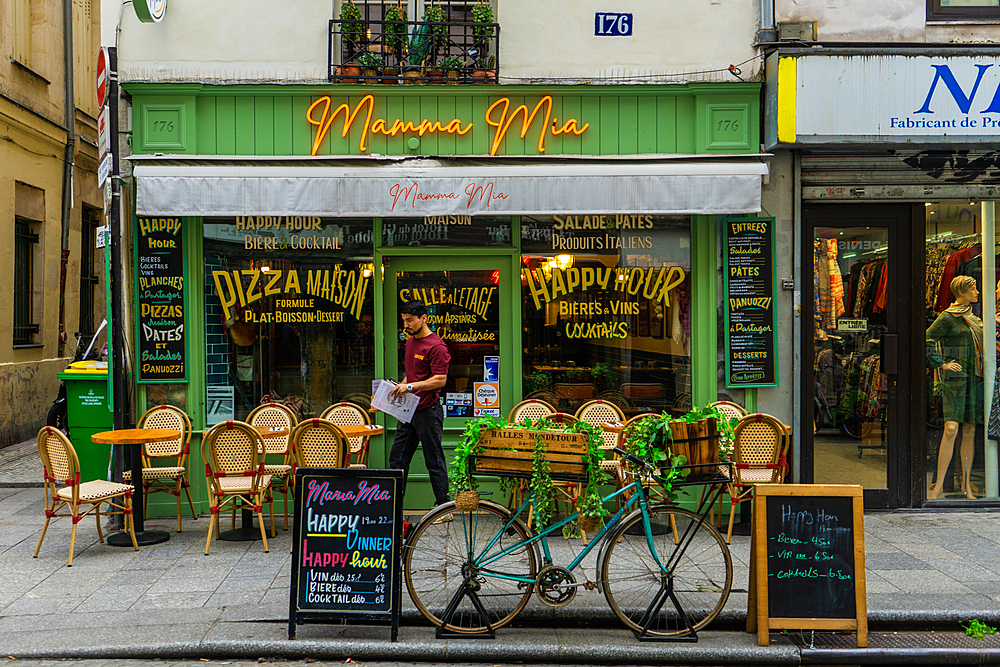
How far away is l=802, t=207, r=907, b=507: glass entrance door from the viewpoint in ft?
25.7

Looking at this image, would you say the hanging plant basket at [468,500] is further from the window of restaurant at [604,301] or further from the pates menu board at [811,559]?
the window of restaurant at [604,301]

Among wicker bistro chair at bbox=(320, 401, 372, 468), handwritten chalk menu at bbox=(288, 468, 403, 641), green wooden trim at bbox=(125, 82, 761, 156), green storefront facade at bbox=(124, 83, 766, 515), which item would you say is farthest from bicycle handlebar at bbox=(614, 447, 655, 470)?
green wooden trim at bbox=(125, 82, 761, 156)

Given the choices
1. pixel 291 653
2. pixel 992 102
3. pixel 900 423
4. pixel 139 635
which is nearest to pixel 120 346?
pixel 139 635

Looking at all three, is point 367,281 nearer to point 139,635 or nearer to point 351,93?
point 351,93

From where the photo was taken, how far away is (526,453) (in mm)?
4785

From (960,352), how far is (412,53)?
6.13 metres

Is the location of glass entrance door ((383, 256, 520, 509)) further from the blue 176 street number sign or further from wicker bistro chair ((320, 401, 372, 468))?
the blue 176 street number sign

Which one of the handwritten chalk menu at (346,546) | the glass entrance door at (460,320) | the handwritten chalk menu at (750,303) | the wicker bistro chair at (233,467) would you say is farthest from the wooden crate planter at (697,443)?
the wicker bistro chair at (233,467)

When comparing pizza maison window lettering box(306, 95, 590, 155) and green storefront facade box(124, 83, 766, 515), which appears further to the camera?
pizza maison window lettering box(306, 95, 590, 155)

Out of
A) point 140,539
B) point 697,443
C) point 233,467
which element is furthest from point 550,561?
point 140,539

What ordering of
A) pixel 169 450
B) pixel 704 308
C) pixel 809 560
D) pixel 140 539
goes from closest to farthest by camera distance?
pixel 809 560 < pixel 140 539 < pixel 169 450 < pixel 704 308

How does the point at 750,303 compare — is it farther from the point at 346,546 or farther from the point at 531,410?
the point at 346,546

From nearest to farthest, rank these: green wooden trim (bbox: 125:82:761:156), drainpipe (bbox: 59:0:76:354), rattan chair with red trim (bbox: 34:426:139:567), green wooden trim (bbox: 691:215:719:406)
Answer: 1. rattan chair with red trim (bbox: 34:426:139:567)
2. green wooden trim (bbox: 125:82:761:156)
3. green wooden trim (bbox: 691:215:719:406)
4. drainpipe (bbox: 59:0:76:354)

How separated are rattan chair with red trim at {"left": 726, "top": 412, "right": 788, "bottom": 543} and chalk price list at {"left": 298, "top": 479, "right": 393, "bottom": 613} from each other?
332 centimetres
